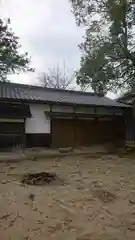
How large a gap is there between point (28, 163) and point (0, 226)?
6.25m

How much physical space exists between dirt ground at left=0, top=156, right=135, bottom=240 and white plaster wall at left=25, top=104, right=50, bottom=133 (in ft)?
16.8

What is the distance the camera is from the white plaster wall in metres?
14.7

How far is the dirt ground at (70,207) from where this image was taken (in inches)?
191

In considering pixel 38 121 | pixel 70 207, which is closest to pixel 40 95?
pixel 38 121

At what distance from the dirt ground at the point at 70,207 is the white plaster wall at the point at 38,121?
513 centimetres

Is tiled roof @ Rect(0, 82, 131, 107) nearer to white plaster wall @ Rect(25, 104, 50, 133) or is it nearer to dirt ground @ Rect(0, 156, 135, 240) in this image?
white plaster wall @ Rect(25, 104, 50, 133)

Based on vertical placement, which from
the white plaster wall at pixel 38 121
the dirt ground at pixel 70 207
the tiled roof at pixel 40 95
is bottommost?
the dirt ground at pixel 70 207

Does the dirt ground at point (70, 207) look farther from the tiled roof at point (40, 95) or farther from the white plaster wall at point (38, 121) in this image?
the tiled roof at point (40, 95)

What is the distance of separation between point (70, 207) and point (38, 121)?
9.28 m

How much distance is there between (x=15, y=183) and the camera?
7727 mm

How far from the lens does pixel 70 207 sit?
6.04 meters

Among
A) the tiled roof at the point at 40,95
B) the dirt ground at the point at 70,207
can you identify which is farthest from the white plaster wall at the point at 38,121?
the dirt ground at the point at 70,207

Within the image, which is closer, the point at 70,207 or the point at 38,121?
the point at 70,207

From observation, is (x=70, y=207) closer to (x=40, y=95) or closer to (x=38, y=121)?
(x=38, y=121)
